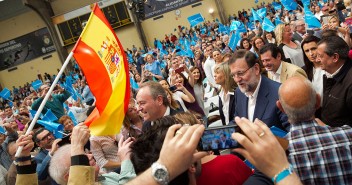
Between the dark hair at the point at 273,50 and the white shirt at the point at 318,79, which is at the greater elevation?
the dark hair at the point at 273,50

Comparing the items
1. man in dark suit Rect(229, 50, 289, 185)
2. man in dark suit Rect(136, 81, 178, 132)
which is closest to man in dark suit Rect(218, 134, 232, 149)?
man in dark suit Rect(229, 50, 289, 185)

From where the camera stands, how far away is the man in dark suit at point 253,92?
87.6 inches

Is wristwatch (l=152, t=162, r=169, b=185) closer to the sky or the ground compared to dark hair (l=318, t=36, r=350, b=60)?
closer to the sky

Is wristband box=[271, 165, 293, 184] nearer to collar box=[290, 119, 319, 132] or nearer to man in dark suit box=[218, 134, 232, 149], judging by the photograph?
man in dark suit box=[218, 134, 232, 149]

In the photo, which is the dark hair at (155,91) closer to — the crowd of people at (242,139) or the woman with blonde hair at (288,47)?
the crowd of people at (242,139)

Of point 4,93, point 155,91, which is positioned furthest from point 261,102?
point 4,93

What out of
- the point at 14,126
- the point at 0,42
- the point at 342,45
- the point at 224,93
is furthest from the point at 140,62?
the point at 0,42

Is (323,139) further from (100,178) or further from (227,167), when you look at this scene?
(100,178)

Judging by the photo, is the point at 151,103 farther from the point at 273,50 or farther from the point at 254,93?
the point at 273,50

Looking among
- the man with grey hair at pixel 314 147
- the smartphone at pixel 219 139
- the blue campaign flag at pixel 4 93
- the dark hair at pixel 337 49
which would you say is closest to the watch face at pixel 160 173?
the smartphone at pixel 219 139

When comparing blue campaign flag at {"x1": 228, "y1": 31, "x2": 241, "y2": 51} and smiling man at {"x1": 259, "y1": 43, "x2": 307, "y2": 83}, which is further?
blue campaign flag at {"x1": 228, "y1": 31, "x2": 241, "y2": 51}

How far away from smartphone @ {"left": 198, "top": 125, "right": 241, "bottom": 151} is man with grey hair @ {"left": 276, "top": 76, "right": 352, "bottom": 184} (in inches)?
18.8

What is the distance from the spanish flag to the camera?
2166 mm

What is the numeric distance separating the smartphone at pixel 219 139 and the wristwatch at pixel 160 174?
184mm
